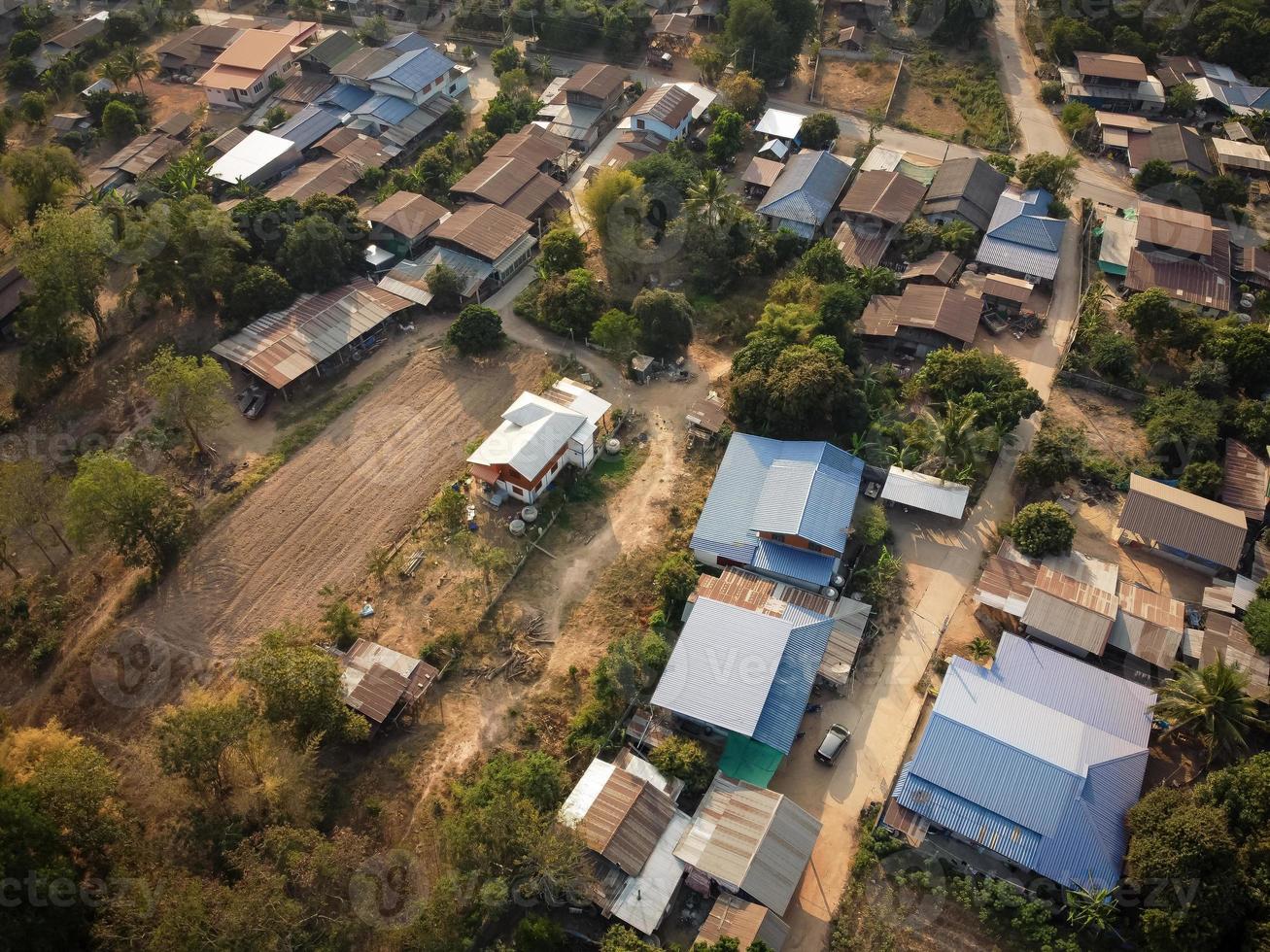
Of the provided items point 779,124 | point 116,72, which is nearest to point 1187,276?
point 779,124

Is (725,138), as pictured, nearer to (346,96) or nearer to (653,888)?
(346,96)

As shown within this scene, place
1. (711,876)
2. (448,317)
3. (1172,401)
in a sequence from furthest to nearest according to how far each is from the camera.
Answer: (448,317), (1172,401), (711,876)

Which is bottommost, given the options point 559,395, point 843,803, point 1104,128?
point 843,803

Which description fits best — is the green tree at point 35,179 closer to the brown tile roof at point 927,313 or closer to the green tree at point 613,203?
the green tree at point 613,203

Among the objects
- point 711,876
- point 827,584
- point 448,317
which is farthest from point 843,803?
point 448,317

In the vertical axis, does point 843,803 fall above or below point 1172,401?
below

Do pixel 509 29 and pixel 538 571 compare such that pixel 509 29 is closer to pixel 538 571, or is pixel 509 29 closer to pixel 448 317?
pixel 448 317

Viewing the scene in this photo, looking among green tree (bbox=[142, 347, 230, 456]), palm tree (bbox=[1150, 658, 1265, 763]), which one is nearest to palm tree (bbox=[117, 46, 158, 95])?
green tree (bbox=[142, 347, 230, 456])
